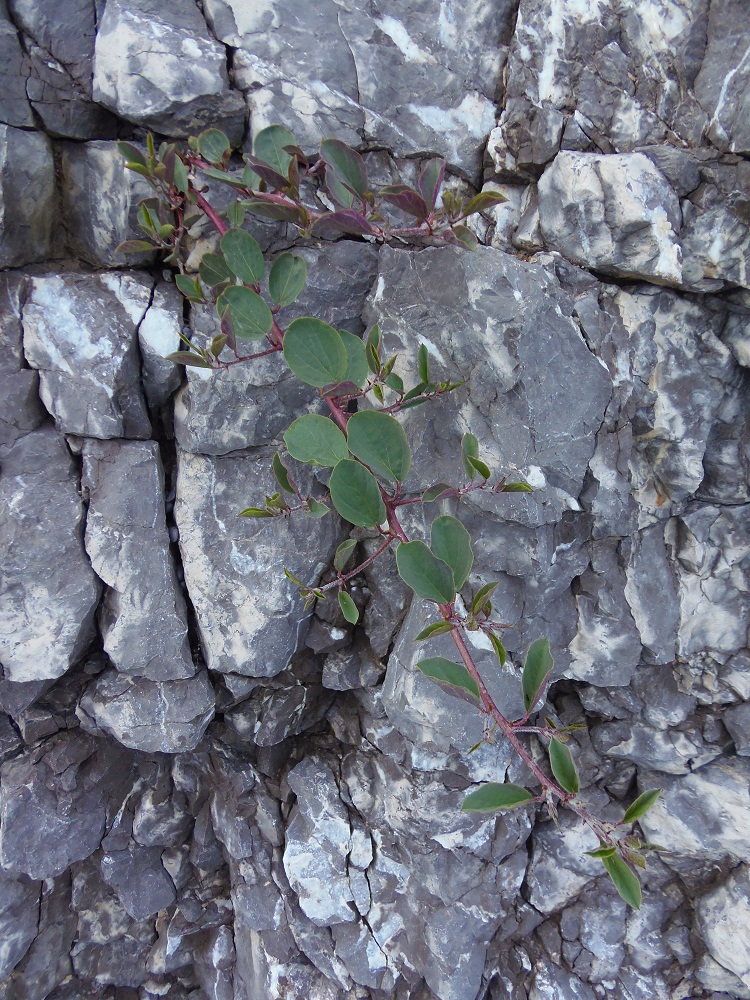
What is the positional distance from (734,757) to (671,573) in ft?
2.09

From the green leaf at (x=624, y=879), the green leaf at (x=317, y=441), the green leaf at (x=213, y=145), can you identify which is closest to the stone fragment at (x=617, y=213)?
the green leaf at (x=213, y=145)

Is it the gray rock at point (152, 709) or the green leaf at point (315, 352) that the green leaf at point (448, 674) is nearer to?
the green leaf at point (315, 352)

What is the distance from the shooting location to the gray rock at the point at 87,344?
1619 mm

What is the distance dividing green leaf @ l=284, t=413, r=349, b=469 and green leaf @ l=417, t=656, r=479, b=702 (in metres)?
0.39

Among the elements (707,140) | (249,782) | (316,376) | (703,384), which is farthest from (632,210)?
(249,782)

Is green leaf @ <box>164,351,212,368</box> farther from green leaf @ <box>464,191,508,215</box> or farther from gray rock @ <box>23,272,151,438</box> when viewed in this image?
green leaf @ <box>464,191,508,215</box>

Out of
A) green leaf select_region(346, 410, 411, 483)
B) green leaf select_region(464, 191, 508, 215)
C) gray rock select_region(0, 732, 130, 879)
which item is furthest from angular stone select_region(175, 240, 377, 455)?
gray rock select_region(0, 732, 130, 879)

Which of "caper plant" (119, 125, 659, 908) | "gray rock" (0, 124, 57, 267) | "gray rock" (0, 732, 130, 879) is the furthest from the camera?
"gray rock" (0, 732, 130, 879)

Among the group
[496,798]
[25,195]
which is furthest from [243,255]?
[496,798]

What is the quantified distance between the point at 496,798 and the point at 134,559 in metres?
1.22

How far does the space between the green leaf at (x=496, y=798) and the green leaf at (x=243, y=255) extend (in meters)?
1.04

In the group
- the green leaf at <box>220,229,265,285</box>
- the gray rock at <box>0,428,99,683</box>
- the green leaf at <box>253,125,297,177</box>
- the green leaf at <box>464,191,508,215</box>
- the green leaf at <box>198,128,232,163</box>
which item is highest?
the green leaf at <box>464,191,508,215</box>

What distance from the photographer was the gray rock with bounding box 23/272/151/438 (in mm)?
1619

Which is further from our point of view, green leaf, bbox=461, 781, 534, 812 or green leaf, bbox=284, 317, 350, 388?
green leaf, bbox=284, 317, 350, 388
